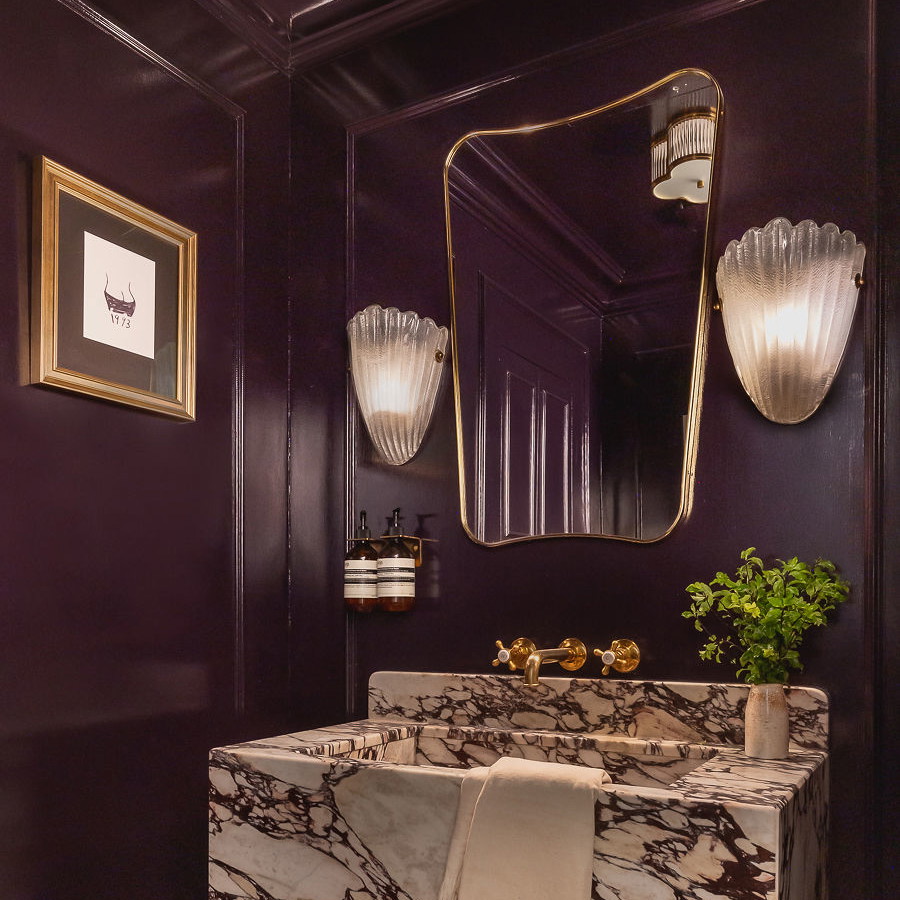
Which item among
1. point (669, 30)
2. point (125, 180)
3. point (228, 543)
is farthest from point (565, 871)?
point (669, 30)

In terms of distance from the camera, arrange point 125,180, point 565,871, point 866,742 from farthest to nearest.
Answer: point 125,180 < point 866,742 < point 565,871

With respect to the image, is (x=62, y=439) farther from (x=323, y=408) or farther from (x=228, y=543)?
(x=323, y=408)

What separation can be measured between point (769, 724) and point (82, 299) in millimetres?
1514

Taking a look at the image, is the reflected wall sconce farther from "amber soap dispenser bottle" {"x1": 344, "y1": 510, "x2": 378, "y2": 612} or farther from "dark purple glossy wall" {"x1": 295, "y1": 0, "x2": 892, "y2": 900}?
"amber soap dispenser bottle" {"x1": 344, "y1": 510, "x2": 378, "y2": 612}

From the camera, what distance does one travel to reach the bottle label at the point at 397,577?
7.48 feet

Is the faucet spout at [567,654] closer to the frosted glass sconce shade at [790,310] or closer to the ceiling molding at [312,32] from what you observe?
the frosted glass sconce shade at [790,310]

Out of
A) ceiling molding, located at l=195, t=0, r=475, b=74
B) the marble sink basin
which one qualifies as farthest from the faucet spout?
ceiling molding, located at l=195, t=0, r=475, b=74

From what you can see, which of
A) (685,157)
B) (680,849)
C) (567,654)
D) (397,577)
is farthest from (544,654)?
(685,157)

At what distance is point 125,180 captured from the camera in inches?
79.2

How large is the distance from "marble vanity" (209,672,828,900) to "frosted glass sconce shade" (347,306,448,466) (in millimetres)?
575

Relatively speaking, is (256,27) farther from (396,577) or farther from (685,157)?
(396,577)

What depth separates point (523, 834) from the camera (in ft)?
4.80

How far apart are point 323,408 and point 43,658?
0.99m

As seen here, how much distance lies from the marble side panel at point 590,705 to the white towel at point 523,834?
1.62 feet
